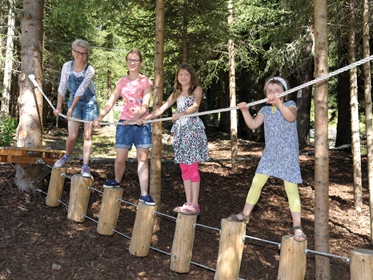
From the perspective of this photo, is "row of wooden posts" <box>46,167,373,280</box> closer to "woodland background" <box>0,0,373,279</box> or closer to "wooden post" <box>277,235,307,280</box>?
"wooden post" <box>277,235,307,280</box>

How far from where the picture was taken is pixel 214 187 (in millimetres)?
7996

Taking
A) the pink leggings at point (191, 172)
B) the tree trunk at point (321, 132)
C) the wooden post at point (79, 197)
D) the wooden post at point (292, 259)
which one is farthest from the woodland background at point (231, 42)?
the wooden post at point (79, 197)

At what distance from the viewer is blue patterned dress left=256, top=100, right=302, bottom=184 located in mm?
3795

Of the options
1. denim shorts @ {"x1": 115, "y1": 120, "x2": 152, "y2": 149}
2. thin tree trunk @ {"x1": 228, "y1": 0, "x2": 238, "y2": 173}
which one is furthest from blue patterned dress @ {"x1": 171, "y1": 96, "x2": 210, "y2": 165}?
thin tree trunk @ {"x1": 228, "y1": 0, "x2": 238, "y2": 173}

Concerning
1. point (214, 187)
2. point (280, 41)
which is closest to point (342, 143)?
point (280, 41)

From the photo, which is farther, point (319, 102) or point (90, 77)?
point (90, 77)

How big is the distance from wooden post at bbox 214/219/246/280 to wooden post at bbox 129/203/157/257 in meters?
1.11

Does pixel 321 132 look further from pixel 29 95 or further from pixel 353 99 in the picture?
pixel 29 95

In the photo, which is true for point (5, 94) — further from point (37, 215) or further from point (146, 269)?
point (146, 269)

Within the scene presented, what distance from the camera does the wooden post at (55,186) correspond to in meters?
5.74

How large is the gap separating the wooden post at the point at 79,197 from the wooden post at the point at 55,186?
0.43 metres

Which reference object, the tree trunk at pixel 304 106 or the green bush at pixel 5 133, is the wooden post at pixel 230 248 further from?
the tree trunk at pixel 304 106

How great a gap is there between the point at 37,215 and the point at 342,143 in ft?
39.9

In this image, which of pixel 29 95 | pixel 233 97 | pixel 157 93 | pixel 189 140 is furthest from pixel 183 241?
pixel 233 97
